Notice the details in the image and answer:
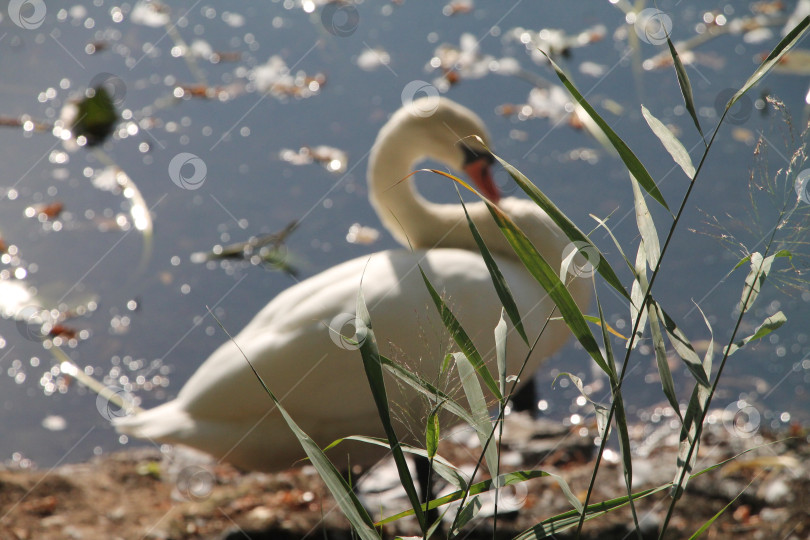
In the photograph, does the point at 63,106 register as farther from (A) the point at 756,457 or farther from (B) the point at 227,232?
(A) the point at 756,457

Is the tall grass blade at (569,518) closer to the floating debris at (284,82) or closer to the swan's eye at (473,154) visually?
the swan's eye at (473,154)

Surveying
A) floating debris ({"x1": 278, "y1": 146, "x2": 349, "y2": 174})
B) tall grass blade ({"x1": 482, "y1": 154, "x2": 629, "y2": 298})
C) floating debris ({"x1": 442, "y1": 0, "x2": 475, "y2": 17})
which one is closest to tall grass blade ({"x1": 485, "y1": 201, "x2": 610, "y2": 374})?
tall grass blade ({"x1": 482, "y1": 154, "x2": 629, "y2": 298})

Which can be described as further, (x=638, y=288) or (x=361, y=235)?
(x=361, y=235)

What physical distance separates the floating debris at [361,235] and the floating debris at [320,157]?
0.39 m

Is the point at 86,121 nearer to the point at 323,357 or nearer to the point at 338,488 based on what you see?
the point at 323,357

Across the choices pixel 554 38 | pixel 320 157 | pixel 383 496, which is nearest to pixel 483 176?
pixel 383 496

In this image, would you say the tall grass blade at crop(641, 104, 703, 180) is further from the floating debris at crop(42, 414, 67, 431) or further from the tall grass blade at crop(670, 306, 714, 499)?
the floating debris at crop(42, 414, 67, 431)

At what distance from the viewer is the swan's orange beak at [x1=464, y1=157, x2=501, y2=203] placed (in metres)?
2.34

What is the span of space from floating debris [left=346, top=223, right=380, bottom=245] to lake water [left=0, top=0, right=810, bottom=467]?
0.09 feet

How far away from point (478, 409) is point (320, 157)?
117 inches

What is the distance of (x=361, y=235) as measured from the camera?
3.12 meters

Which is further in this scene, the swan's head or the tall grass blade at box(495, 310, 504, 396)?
the swan's head

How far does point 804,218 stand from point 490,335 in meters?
1.12

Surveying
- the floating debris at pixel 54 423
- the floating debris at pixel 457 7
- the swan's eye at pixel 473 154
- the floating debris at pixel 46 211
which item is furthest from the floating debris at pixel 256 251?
the floating debris at pixel 457 7
